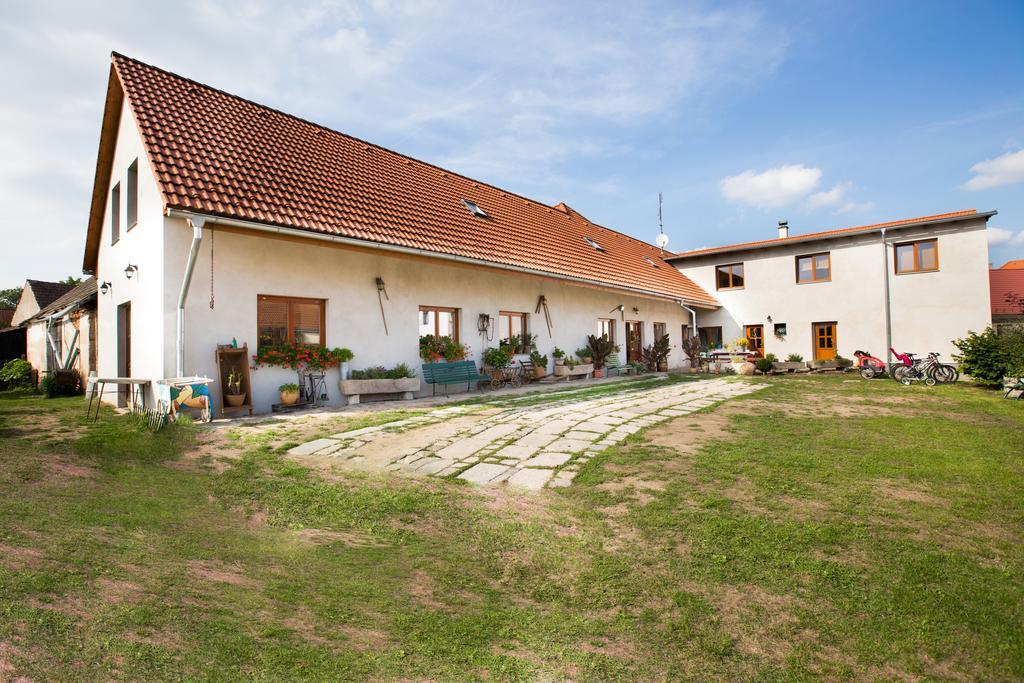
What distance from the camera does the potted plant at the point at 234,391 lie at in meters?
8.14

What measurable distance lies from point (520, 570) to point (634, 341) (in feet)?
53.8

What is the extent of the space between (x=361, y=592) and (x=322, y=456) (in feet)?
9.73

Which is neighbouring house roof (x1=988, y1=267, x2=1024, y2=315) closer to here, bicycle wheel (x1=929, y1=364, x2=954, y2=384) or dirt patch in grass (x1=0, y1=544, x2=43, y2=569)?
bicycle wheel (x1=929, y1=364, x2=954, y2=384)

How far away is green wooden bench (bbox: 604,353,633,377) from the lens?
54.6 feet

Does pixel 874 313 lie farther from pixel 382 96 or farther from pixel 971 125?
pixel 382 96

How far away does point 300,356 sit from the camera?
9141mm

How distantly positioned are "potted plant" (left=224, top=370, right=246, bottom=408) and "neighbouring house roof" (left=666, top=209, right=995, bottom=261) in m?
19.9

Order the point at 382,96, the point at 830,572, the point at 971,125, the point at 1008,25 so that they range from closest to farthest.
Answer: the point at 830,572
the point at 1008,25
the point at 382,96
the point at 971,125

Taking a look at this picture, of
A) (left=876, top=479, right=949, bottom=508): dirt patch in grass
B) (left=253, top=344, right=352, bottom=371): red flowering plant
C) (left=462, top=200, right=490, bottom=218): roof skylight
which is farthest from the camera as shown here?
(left=462, top=200, right=490, bottom=218): roof skylight

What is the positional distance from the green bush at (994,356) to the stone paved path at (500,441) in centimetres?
927

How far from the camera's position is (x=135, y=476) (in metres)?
4.69

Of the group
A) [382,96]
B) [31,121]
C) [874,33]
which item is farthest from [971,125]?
[31,121]

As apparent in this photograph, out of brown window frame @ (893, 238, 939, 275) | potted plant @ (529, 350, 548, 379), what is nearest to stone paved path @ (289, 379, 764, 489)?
potted plant @ (529, 350, 548, 379)

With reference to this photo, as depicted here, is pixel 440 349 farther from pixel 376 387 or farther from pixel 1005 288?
pixel 1005 288
